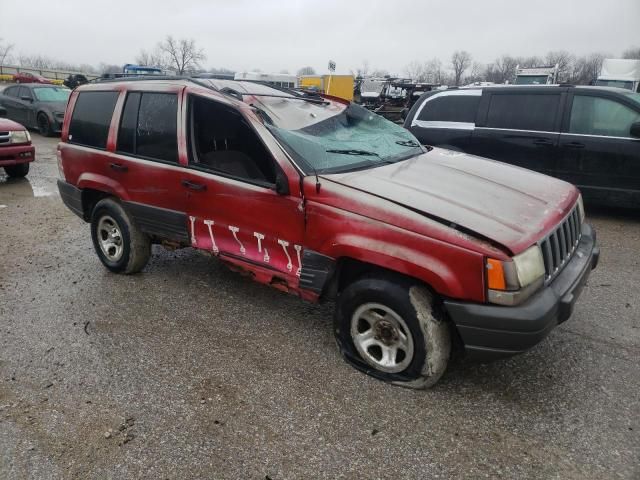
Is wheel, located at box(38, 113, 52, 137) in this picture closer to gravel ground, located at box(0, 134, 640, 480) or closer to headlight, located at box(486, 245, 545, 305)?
gravel ground, located at box(0, 134, 640, 480)

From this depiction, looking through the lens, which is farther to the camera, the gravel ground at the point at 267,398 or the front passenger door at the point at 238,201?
the front passenger door at the point at 238,201

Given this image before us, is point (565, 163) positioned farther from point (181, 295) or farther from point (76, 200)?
point (76, 200)

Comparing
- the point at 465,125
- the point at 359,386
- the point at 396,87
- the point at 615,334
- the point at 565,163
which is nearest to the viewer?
the point at 359,386

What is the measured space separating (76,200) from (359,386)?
3.43 meters

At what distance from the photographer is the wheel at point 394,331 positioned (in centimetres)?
268

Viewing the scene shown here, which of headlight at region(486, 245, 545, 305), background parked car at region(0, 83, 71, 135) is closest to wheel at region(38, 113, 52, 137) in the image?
background parked car at region(0, 83, 71, 135)

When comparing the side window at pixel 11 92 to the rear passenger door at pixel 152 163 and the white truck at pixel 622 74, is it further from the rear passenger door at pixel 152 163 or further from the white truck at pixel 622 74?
the white truck at pixel 622 74

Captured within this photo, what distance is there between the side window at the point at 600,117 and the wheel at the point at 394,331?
494 centimetres

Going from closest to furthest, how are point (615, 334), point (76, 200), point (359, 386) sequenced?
point (359, 386) → point (615, 334) → point (76, 200)

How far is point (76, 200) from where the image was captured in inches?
183

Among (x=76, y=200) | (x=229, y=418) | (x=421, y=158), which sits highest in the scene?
(x=421, y=158)

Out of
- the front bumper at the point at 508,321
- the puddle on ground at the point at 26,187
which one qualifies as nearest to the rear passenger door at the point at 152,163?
the front bumper at the point at 508,321

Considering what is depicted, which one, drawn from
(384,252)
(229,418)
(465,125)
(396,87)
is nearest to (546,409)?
(384,252)

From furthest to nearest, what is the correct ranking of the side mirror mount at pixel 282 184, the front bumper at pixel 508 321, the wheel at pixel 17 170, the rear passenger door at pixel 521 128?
the wheel at pixel 17 170
the rear passenger door at pixel 521 128
the side mirror mount at pixel 282 184
the front bumper at pixel 508 321
